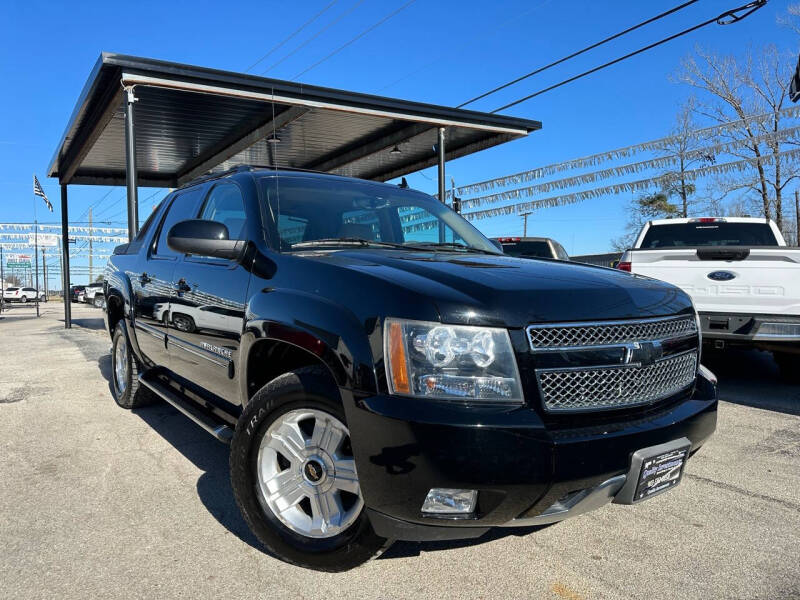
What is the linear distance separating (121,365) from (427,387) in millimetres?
4436

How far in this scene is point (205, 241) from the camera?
288cm

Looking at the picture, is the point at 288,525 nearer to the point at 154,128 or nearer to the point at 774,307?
the point at 774,307

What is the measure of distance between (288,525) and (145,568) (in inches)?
25.7

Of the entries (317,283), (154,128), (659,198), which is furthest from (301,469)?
(659,198)

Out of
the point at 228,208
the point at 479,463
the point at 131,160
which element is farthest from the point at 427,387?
the point at 131,160

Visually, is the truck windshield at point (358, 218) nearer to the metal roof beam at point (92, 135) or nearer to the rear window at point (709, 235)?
the rear window at point (709, 235)

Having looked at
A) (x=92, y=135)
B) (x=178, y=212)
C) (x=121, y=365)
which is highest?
(x=92, y=135)

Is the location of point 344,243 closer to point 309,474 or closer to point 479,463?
point 309,474

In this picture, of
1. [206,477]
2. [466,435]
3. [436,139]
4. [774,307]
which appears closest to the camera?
[466,435]

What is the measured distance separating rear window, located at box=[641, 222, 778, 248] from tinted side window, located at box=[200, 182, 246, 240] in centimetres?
557

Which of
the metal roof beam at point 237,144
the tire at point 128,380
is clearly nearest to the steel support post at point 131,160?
the metal roof beam at point 237,144

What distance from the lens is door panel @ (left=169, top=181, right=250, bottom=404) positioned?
294 centimetres

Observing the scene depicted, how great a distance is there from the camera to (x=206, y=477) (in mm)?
3494

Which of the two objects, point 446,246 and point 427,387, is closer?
point 427,387
